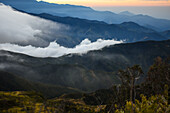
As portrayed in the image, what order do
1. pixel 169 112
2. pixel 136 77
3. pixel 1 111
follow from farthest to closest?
pixel 1 111
pixel 136 77
pixel 169 112

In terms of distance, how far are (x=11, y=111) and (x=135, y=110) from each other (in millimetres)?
77772

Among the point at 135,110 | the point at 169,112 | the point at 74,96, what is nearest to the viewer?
the point at 169,112

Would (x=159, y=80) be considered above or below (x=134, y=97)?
below

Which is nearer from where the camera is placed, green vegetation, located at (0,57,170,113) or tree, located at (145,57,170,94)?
green vegetation, located at (0,57,170,113)

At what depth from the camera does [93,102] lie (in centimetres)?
14050

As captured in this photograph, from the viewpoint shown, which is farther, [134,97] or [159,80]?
[159,80]

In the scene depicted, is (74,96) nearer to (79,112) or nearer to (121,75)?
(79,112)

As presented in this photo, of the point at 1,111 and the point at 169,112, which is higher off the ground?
the point at 169,112

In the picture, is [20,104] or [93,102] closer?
[20,104]

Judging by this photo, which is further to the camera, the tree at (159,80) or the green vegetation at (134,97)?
the tree at (159,80)

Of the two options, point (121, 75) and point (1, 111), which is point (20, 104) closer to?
point (1, 111)

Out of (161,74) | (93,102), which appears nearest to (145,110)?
(161,74)

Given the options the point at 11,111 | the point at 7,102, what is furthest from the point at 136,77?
the point at 7,102

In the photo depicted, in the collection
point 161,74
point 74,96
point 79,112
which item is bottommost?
point 74,96
